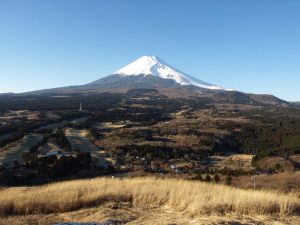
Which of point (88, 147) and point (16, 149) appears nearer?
point (16, 149)

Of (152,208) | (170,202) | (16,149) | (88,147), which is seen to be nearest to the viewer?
(152,208)

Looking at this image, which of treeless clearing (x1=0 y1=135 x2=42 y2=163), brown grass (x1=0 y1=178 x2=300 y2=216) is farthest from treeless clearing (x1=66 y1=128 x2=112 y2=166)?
brown grass (x1=0 y1=178 x2=300 y2=216)

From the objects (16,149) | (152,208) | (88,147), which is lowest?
(88,147)

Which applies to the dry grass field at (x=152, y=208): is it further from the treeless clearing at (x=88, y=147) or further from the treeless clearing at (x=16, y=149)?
the treeless clearing at (x=16, y=149)

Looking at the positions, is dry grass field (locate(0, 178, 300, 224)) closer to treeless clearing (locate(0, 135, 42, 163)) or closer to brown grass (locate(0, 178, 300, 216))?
brown grass (locate(0, 178, 300, 216))

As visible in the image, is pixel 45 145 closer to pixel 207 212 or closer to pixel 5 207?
pixel 5 207

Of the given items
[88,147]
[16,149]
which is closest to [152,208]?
[88,147]

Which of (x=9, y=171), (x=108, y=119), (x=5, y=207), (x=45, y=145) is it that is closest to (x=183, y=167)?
(x=9, y=171)

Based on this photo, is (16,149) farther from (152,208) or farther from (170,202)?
(170,202)

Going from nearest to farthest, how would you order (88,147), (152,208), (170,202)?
(152,208)
(170,202)
(88,147)

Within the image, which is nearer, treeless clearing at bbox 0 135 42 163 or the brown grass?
the brown grass

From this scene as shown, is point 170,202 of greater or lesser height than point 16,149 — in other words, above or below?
above
